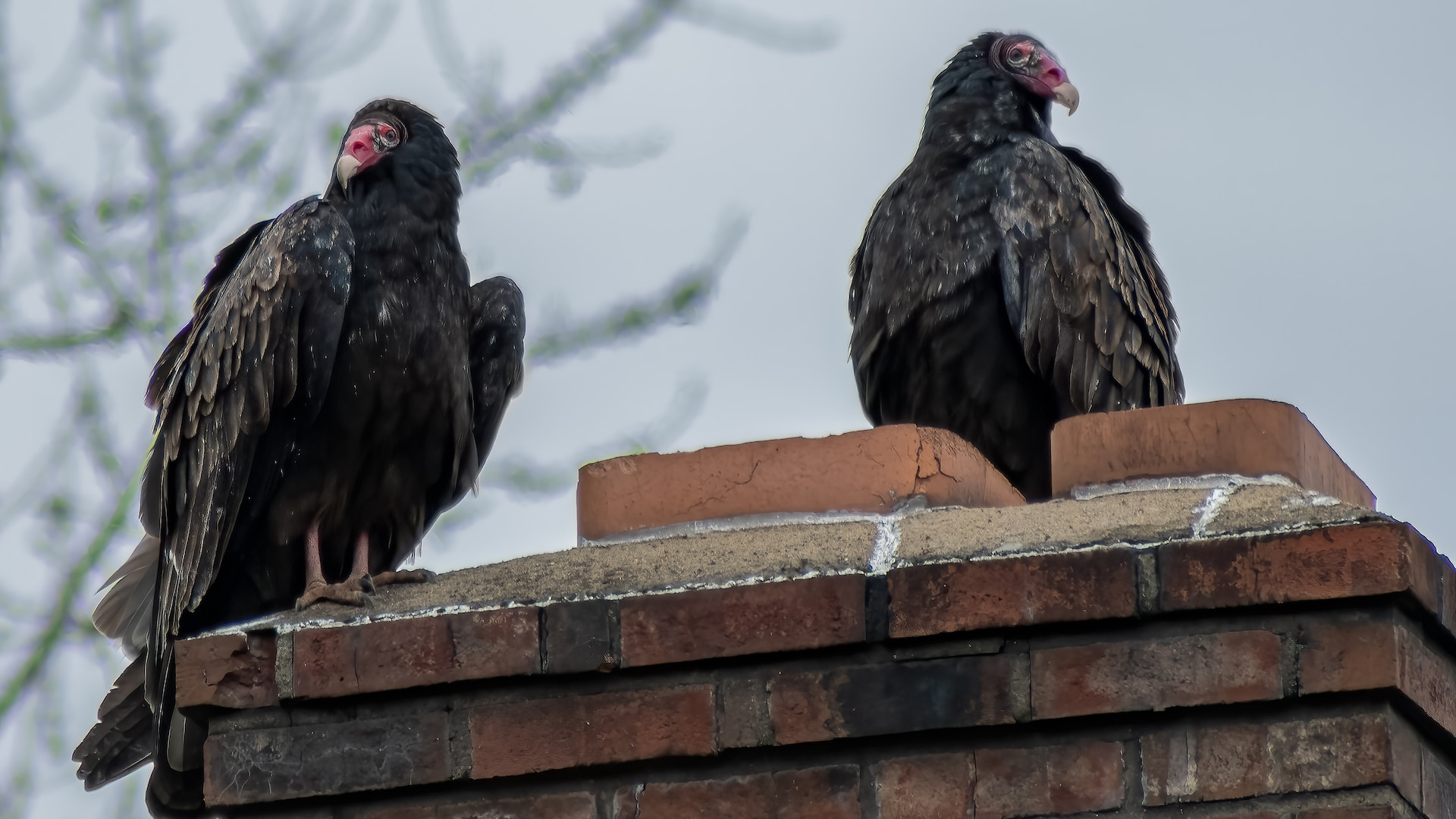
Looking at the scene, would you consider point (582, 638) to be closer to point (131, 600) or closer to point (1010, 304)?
point (1010, 304)

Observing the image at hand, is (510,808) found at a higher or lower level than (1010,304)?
lower

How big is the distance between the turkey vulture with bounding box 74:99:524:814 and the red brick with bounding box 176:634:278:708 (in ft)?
5.21

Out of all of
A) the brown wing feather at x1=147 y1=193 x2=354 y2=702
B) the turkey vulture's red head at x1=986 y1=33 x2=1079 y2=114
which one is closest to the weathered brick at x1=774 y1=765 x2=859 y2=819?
the brown wing feather at x1=147 y1=193 x2=354 y2=702

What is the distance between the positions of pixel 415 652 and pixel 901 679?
52cm

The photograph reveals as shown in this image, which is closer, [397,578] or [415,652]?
[415,652]

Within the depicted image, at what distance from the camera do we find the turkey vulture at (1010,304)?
4367 millimetres

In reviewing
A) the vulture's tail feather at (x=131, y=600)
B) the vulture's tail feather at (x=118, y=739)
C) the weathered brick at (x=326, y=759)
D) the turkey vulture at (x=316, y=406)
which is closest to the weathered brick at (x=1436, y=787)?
the weathered brick at (x=326, y=759)

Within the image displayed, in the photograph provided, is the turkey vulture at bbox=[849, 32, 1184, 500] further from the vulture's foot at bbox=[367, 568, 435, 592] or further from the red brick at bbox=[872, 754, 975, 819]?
the red brick at bbox=[872, 754, 975, 819]

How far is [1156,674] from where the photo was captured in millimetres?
1912

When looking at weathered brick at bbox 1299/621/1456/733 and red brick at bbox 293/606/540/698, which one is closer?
weathered brick at bbox 1299/621/1456/733

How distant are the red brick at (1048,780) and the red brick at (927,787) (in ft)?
0.05

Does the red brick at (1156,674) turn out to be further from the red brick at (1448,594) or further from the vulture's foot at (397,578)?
the vulture's foot at (397,578)

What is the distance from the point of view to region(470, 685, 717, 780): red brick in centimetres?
200

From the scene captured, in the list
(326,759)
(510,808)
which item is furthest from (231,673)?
(510,808)
